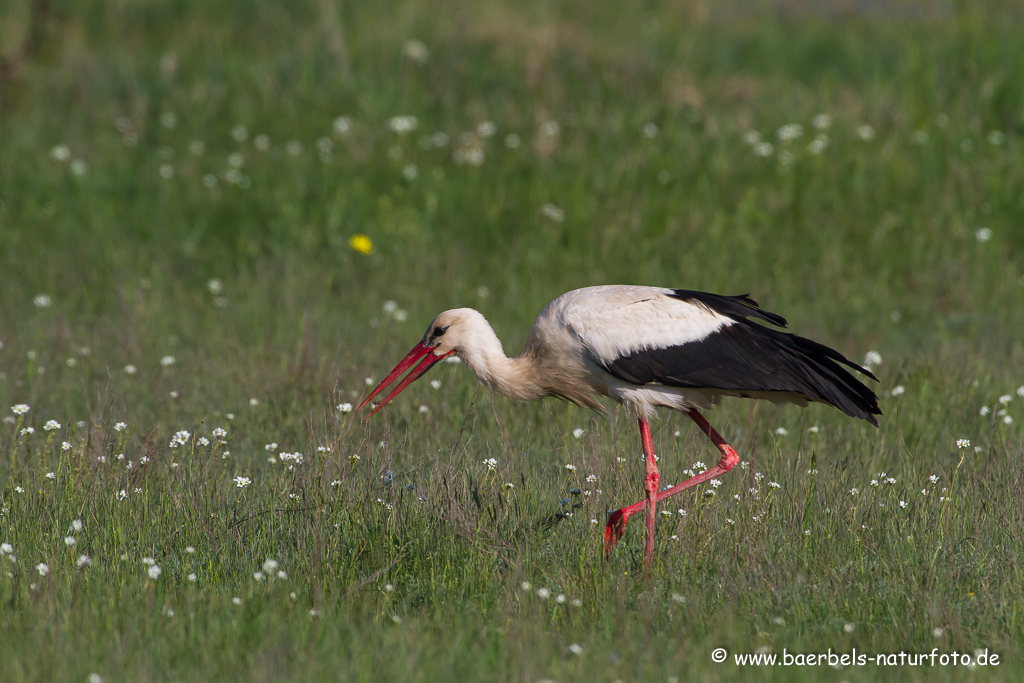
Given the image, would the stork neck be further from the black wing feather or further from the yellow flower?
the yellow flower

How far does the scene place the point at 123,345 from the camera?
712cm

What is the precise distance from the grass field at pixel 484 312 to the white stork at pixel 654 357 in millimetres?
245

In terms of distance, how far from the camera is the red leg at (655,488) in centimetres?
446

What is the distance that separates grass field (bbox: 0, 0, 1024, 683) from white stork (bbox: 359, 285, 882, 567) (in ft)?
0.80

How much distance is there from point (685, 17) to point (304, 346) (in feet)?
27.0

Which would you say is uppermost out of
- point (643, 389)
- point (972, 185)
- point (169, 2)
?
point (169, 2)

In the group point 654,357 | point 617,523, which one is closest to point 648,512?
point 617,523

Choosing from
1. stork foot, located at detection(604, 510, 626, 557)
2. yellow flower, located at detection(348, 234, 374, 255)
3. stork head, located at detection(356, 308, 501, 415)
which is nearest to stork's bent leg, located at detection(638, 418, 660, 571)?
stork foot, located at detection(604, 510, 626, 557)

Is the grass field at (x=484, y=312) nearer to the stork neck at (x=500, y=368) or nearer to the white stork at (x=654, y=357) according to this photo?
the stork neck at (x=500, y=368)

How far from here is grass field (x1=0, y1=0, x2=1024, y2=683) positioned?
3664mm

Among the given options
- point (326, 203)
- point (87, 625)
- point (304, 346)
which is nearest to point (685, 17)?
point (326, 203)

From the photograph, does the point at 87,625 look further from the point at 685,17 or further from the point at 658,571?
the point at 685,17

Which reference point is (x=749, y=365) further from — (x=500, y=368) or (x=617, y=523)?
(x=500, y=368)

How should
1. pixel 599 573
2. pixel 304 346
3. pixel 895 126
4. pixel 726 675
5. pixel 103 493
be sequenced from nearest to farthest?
pixel 726 675 < pixel 599 573 < pixel 103 493 < pixel 304 346 < pixel 895 126
